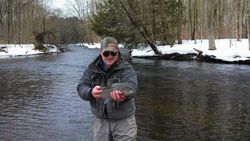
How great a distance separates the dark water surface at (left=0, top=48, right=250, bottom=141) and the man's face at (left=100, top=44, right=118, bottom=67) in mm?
4958

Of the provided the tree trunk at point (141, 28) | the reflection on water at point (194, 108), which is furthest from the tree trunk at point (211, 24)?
the reflection on water at point (194, 108)

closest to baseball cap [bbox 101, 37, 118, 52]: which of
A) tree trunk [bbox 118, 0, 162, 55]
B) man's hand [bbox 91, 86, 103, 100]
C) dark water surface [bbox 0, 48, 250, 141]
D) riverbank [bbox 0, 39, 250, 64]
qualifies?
man's hand [bbox 91, 86, 103, 100]

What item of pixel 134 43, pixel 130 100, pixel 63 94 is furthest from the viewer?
pixel 134 43

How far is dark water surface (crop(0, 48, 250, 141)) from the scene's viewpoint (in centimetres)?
999

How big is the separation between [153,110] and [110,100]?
8.43 metres

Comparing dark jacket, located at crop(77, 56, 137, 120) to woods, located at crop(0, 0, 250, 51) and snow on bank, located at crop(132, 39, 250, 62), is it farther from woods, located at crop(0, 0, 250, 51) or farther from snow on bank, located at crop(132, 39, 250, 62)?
woods, located at crop(0, 0, 250, 51)

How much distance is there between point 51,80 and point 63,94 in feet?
18.3

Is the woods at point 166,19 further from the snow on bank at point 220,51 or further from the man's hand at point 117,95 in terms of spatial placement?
the man's hand at point 117,95

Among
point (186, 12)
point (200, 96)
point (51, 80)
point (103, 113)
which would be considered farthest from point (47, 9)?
point (103, 113)

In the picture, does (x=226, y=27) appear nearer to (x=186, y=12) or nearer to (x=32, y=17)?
(x=186, y=12)

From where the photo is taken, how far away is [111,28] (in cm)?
4534

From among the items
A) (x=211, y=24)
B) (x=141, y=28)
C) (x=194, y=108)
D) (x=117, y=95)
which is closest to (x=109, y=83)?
(x=117, y=95)

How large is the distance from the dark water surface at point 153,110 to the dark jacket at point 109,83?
4743mm

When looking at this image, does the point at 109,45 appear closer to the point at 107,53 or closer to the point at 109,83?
the point at 107,53
